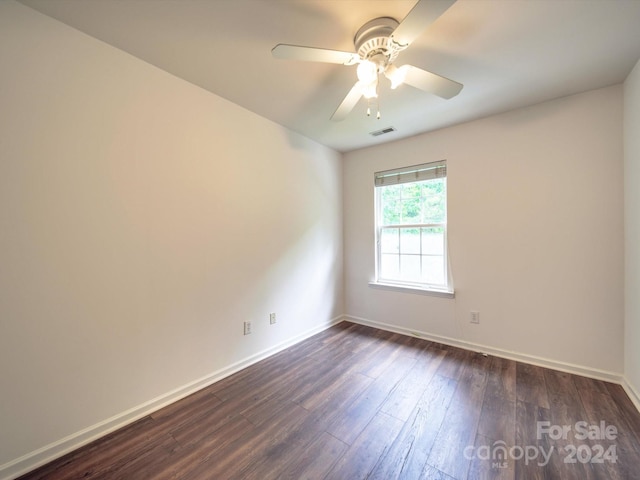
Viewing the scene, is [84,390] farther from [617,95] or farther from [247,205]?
[617,95]

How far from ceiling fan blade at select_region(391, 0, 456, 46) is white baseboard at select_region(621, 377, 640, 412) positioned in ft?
9.04

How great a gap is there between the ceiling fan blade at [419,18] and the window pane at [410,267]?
93.4 inches

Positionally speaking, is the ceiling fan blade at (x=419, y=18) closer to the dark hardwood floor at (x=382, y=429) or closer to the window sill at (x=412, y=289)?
the dark hardwood floor at (x=382, y=429)

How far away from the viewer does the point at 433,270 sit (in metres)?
3.00

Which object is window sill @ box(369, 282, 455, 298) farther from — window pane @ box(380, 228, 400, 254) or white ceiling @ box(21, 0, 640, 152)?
white ceiling @ box(21, 0, 640, 152)

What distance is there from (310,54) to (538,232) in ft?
8.14

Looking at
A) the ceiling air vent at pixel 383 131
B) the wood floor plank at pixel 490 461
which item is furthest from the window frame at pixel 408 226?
the wood floor plank at pixel 490 461

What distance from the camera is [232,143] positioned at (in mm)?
2295

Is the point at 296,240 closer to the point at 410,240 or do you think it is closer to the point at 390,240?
the point at 390,240

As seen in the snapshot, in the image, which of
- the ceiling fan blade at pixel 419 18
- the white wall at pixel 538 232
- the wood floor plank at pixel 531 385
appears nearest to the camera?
the ceiling fan blade at pixel 419 18

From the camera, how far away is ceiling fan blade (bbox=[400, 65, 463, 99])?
1.45 meters

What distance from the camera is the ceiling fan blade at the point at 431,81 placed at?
1453 millimetres

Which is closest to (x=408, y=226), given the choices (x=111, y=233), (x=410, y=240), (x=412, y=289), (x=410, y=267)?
(x=410, y=240)

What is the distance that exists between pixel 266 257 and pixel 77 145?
5.23ft
